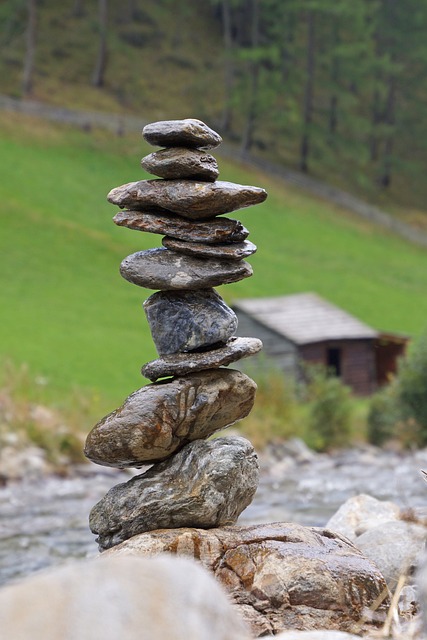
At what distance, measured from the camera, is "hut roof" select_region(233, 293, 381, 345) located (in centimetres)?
3734

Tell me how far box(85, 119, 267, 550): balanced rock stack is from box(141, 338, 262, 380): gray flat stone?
12mm

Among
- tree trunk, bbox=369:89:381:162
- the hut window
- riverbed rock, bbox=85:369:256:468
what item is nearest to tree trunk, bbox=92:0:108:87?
tree trunk, bbox=369:89:381:162

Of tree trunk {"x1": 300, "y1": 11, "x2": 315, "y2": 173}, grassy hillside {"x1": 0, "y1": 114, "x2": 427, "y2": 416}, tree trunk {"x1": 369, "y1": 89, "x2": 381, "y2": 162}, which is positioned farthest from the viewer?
tree trunk {"x1": 369, "y1": 89, "x2": 381, "y2": 162}

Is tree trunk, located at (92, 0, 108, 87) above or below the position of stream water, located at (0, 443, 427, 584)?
above

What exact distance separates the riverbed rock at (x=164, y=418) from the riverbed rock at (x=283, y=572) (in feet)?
2.64

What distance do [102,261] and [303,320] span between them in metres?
12.9

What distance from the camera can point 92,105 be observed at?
68.6 metres

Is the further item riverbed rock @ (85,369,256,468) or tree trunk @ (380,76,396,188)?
tree trunk @ (380,76,396,188)

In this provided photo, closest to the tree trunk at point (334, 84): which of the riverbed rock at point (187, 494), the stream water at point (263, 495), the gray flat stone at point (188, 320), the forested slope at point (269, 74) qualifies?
the forested slope at point (269, 74)

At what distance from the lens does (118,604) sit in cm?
434

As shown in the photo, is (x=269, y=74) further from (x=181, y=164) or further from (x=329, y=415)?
(x=181, y=164)

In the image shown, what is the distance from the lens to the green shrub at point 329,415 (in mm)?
30391

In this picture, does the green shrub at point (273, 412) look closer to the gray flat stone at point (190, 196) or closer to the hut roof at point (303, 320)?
the hut roof at point (303, 320)

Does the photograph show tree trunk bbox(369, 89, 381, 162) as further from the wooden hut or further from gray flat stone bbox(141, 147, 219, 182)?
gray flat stone bbox(141, 147, 219, 182)
